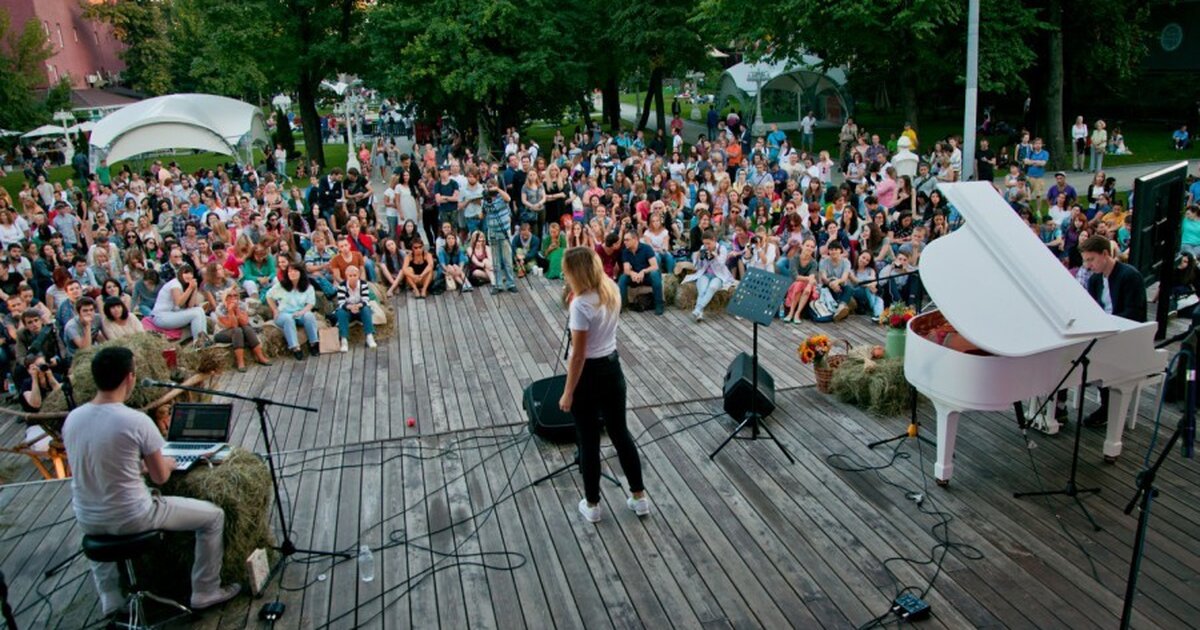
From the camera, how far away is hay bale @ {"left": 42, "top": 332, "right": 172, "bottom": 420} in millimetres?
5492

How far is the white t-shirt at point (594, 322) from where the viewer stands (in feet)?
14.6

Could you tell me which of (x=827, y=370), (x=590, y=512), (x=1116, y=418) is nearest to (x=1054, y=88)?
(x=827, y=370)

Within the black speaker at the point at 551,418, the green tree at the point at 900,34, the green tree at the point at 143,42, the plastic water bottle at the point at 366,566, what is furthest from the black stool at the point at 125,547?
the green tree at the point at 143,42

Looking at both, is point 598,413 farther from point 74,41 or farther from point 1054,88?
point 74,41

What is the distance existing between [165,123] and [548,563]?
20.2 meters

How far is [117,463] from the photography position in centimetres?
378

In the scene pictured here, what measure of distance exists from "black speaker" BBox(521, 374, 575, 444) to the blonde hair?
5.80 ft

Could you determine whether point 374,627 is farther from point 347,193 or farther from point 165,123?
point 165,123

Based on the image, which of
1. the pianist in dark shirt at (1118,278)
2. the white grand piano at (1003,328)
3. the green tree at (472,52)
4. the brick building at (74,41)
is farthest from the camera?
the brick building at (74,41)

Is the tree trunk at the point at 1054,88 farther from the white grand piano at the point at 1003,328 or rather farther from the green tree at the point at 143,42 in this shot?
the green tree at the point at 143,42

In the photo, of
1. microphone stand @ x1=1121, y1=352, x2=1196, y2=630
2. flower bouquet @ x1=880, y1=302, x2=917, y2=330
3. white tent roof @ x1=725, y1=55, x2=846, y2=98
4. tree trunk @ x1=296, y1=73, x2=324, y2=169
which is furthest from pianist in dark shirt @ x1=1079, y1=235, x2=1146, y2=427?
tree trunk @ x1=296, y1=73, x2=324, y2=169

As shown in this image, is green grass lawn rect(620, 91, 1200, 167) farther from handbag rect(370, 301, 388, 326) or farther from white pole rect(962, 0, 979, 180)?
handbag rect(370, 301, 388, 326)

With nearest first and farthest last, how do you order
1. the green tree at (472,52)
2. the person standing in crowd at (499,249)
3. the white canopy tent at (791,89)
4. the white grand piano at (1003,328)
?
the white grand piano at (1003,328), the person standing in crowd at (499,249), the green tree at (472,52), the white canopy tent at (791,89)

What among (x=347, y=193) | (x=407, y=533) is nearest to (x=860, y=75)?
(x=347, y=193)
